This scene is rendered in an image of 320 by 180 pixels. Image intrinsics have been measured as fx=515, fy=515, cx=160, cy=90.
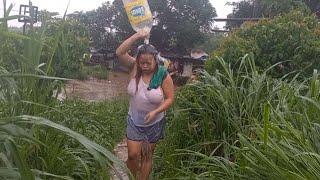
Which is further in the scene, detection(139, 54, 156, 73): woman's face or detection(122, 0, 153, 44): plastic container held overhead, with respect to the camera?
detection(122, 0, 153, 44): plastic container held overhead

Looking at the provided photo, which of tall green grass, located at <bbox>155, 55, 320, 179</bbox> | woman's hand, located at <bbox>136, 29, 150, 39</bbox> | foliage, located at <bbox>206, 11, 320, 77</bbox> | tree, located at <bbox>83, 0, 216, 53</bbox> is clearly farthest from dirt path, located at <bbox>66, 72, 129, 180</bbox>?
tree, located at <bbox>83, 0, 216, 53</bbox>

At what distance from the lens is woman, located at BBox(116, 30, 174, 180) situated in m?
3.82

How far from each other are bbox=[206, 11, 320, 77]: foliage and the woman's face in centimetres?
188

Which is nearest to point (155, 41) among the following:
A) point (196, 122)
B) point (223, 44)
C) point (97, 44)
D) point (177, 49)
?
point (177, 49)

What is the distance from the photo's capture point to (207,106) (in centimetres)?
416

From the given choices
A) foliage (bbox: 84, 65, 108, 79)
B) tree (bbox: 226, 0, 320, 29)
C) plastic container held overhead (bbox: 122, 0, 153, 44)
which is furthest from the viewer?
foliage (bbox: 84, 65, 108, 79)

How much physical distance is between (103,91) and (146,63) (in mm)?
9881

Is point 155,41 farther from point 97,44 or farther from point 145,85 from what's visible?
point 145,85

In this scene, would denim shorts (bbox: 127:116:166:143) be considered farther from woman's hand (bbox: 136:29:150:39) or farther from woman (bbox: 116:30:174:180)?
woman's hand (bbox: 136:29:150:39)

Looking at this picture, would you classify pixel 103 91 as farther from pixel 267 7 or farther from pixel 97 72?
pixel 267 7

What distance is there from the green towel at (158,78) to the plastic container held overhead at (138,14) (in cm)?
58

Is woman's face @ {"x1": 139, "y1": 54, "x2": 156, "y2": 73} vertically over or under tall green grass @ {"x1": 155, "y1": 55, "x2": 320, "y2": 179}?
over

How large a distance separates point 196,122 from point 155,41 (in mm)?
20038

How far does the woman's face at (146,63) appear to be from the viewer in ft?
12.6
